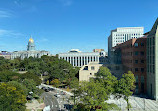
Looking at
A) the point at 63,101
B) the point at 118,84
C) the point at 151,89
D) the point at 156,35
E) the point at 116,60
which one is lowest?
the point at 63,101

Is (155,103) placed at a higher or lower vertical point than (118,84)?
lower

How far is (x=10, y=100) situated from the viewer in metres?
34.5

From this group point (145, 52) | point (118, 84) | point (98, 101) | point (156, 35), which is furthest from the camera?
point (145, 52)

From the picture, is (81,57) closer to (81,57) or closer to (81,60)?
(81,57)

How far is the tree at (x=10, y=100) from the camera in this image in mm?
32875

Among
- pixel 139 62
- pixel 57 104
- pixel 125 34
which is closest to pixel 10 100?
pixel 57 104

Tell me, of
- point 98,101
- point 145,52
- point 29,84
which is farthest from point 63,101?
point 145,52

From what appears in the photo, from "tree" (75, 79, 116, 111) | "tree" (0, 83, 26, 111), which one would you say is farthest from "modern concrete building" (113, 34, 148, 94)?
"tree" (0, 83, 26, 111)

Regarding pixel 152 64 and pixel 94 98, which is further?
pixel 152 64

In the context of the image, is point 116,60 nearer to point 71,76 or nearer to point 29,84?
point 71,76

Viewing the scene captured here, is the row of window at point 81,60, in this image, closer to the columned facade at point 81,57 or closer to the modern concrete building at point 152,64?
the columned facade at point 81,57

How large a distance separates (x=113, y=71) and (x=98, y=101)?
45658mm

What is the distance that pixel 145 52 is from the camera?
5800 cm

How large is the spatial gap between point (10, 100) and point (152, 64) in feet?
162
